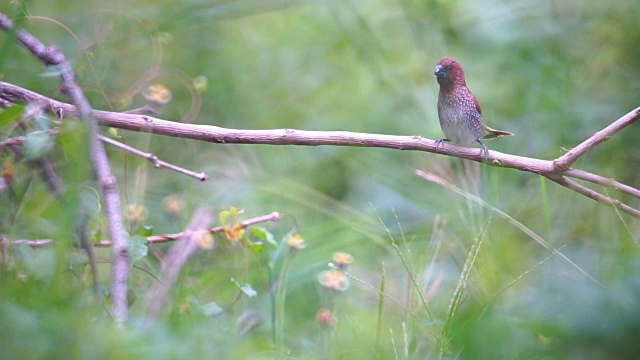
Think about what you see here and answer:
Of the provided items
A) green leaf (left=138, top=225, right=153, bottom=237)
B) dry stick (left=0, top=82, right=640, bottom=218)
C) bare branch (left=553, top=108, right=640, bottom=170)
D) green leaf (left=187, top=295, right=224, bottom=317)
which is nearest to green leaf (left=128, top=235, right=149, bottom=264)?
green leaf (left=138, top=225, right=153, bottom=237)

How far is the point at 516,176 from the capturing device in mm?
3402

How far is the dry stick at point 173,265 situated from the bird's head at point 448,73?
3.45 feet

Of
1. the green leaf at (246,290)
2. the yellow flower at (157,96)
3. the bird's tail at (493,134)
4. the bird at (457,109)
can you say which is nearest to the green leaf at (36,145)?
the green leaf at (246,290)

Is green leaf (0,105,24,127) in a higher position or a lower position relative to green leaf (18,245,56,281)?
higher

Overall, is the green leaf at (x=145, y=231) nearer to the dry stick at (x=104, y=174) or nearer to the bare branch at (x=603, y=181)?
the dry stick at (x=104, y=174)

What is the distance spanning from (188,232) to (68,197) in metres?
0.65

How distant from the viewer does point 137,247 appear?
187 centimetres

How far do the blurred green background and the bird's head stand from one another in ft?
1.19

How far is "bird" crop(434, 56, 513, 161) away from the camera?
2.76 metres

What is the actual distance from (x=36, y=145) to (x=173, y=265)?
0.46 m

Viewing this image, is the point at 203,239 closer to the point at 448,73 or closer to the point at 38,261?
the point at 38,261

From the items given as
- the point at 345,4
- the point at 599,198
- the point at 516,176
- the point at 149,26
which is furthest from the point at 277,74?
the point at 599,198

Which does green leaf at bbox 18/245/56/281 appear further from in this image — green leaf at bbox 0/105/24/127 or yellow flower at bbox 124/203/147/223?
yellow flower at bbox 124/203/147/223

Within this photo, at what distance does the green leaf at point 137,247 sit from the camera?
1849 millimetres
